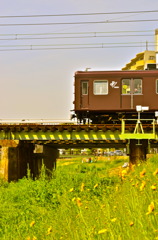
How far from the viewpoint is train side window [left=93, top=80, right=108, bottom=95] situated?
27.5 metres

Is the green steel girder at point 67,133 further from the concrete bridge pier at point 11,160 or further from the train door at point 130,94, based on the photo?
the train door at point 130,94

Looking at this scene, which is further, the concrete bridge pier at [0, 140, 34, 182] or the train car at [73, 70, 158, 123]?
the concrete bridge pier at [0, 140, 34, 182]

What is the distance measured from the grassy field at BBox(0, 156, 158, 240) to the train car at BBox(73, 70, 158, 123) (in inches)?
381

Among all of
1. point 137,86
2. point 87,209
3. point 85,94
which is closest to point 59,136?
point 85,94

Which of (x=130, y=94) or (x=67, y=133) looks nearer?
(x=130, y=94)

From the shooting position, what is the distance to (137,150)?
27.3 metres

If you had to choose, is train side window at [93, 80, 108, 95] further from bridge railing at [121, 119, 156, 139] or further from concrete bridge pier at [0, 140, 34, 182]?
concrete bridge pier at [0, 140, 34, 182]

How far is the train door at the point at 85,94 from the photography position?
2745 centimetres

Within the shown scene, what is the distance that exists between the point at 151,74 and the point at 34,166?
1333 cm

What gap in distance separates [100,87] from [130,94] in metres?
2.15

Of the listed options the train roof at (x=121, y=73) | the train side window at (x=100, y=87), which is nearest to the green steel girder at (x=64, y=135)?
the train side window at (x=100, y=87)

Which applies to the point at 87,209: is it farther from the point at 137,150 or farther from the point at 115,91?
the point at 115,91

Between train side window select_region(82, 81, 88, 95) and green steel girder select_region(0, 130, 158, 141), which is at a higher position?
train side window select_region(82, 81, 88, 95)

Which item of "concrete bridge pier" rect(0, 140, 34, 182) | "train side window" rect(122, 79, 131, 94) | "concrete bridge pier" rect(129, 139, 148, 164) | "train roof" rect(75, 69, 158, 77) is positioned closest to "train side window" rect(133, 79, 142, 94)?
"train side window" rect(122, 79, 131, 94)
